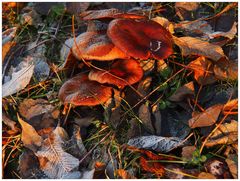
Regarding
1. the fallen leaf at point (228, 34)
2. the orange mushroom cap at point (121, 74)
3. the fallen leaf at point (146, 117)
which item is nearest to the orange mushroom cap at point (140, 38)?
the orange mushroom cap at point (121, 74)

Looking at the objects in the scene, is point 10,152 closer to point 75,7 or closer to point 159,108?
point 159,108

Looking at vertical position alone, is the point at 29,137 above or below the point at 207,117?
below

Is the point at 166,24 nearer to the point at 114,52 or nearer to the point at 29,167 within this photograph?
the point at 114,52

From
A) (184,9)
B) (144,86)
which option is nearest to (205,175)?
(144,86)

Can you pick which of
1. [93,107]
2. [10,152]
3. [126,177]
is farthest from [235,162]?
[10,152]

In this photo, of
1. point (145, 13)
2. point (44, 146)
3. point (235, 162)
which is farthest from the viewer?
point (145, 13)

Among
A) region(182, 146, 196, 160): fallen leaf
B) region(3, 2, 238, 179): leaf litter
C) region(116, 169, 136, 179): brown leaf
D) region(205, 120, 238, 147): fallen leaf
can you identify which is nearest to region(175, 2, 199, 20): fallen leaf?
region(3, 2, 238, 179): leaf litter
